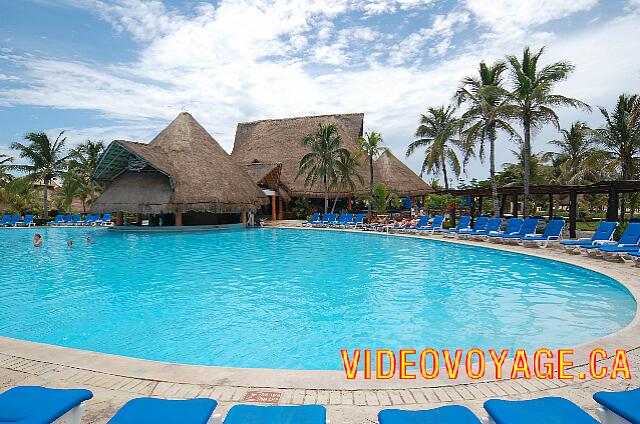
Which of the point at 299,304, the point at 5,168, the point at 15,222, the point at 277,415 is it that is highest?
the point at 5,168

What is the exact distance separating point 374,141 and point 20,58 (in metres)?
18.2

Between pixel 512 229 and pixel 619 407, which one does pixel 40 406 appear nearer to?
pixel 619 407

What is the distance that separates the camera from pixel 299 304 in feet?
25.3

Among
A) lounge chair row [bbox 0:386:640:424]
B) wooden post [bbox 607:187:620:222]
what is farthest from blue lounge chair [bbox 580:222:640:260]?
lounge chair row [bbox 0:386:640:424]

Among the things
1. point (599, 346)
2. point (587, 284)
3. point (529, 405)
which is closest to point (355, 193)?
point (587, 284)

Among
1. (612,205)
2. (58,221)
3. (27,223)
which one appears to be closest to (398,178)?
(612,205)

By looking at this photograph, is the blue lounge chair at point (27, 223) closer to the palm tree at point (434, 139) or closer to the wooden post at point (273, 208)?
the wooden post at point (273, 208)

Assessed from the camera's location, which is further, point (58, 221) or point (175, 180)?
point (58, 221)

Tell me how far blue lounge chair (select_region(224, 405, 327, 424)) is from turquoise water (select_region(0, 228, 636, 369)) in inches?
105

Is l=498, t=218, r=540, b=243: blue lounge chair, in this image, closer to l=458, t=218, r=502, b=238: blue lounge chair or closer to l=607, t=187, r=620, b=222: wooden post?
l=458, t=218, r=502, b=238: blue lounge chair

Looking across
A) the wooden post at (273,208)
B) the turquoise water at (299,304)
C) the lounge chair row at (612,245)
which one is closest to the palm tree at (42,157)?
the wooden post at (273,208)

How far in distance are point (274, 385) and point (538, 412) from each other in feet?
6.66

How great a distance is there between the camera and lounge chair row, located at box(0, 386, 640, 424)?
7.20 ft

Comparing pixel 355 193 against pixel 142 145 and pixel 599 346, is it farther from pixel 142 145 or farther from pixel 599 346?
pixel 599 346
